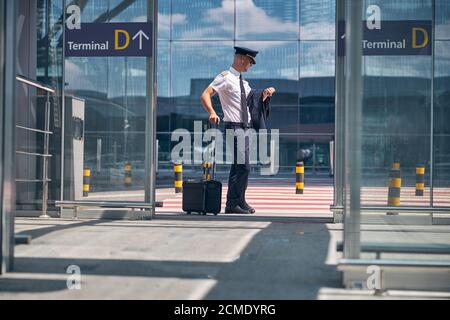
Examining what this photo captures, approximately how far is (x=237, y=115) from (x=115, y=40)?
1.75m

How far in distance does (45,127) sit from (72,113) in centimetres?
40

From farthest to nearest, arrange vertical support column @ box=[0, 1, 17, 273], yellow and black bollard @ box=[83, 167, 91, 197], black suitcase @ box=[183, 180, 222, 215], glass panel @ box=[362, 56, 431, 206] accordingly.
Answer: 1. black suitcase @ box=[183, 180, 222, 215]
2. yellow and black bollard @ box=[83, 167, 91, 197]
3. glass panel @ box=[362, 56, 431, 206]
4. vertical support column @ box=[0, 1, 17, 273]

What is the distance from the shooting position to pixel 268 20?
83.1 feet

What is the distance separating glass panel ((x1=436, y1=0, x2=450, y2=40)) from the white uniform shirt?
2.48 m

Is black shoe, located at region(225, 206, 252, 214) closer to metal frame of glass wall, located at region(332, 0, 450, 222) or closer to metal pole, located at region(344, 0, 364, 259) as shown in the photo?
metal frame of glass wall, located at region(332, 0, 450, 222)

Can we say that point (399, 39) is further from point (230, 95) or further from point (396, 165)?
point (230, 95)

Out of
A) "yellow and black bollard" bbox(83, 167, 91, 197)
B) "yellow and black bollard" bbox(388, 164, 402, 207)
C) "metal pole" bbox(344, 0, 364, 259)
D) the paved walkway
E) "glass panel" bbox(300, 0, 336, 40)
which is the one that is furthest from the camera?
"glass panel" bbox(300, 0, 336, 40)


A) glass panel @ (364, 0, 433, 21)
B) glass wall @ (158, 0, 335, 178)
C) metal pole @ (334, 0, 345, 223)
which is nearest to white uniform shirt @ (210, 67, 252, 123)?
metal pole @ (334, 0, 345, 223)

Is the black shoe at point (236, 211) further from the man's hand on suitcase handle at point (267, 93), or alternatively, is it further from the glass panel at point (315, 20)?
the glass panel at point (315, 20)

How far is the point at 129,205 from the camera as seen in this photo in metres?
7.74

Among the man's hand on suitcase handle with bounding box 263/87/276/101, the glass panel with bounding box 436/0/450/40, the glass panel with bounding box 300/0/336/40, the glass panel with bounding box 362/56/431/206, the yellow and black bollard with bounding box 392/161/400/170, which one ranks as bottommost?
the yellow and black bollard with bounding box 392/161/400/170

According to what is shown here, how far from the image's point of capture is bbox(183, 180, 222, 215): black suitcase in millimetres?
8344

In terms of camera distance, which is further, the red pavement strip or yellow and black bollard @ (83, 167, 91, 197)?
yellow and black bollard @ (83, 167, 91, 197)

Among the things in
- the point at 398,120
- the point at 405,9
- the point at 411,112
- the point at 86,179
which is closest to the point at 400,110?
the point at 398,120
